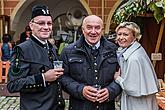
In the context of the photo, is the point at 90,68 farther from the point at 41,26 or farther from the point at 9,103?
the point at 9,103

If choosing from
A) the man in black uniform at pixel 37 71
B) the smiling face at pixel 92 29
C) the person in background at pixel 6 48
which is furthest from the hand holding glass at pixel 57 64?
the person in background at pixel 6 48

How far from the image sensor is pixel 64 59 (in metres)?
3.13

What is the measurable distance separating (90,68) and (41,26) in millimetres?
533

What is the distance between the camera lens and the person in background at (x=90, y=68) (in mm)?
3023

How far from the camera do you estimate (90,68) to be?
3.06 meters

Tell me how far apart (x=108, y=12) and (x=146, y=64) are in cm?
758

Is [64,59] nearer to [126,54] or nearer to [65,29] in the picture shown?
[126,54]

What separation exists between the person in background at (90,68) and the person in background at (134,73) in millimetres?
295

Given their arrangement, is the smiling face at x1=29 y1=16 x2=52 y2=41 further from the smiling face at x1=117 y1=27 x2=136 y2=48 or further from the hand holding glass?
the smiling face at x1=117 y1=27 x2=136 y2=48

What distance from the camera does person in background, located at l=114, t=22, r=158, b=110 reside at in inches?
135

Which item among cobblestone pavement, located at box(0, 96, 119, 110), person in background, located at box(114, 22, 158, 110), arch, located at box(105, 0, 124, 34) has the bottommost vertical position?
cobblestone pavement, located at box(0, 96, 119, 110)

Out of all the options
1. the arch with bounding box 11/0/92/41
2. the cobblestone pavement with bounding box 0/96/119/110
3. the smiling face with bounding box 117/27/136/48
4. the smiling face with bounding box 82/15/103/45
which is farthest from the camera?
the arch with bounding box 11/0/92/41

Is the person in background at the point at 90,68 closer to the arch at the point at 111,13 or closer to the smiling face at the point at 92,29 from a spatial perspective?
the smiling face at the point at 92,29

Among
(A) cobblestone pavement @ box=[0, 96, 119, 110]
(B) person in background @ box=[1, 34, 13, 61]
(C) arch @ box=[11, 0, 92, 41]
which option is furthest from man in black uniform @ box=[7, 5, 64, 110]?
(C) arch @ box=[11, 0, 92, 41]
